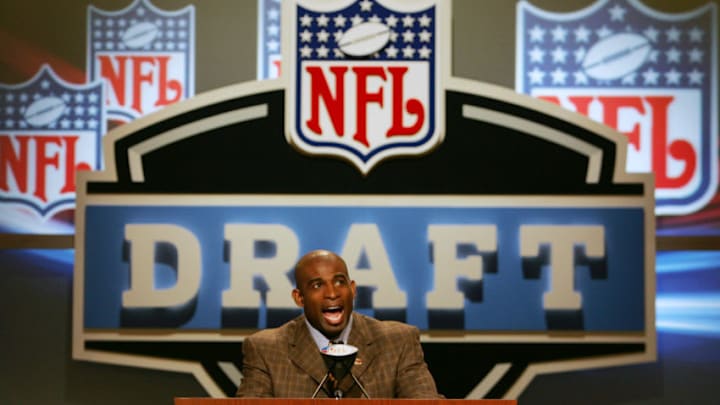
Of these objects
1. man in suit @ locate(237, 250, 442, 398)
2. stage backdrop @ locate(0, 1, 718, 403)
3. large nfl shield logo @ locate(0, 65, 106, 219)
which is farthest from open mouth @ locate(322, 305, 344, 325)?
large nfl shield logo @ locate(0, 65, 106, 219)

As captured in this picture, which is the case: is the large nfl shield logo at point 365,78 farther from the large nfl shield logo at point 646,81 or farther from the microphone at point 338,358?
the microphone at point 338,358

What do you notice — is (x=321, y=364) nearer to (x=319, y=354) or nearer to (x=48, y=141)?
(x=319, y=354)

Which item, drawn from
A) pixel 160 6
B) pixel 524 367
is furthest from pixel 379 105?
pixel 524 367

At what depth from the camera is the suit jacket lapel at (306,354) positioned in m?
2.55

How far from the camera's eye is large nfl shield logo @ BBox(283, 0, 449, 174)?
3436mm

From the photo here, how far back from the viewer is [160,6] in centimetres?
353

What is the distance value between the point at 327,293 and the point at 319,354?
0.21 meters

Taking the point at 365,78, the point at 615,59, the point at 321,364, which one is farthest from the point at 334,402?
the point at 615,59

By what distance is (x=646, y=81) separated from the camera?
346cm

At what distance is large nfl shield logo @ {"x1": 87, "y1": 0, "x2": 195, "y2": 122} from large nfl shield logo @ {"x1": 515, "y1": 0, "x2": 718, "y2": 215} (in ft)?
4.91

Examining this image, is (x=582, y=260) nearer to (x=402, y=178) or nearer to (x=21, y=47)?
(x=402, y=178)

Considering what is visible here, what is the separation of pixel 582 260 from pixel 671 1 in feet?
4.02

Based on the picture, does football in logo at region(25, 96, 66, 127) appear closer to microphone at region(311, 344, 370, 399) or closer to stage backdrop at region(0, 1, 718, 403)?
stage backdrop at region(0, 1, 718, 403)

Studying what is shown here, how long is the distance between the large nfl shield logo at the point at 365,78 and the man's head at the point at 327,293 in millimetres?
934
